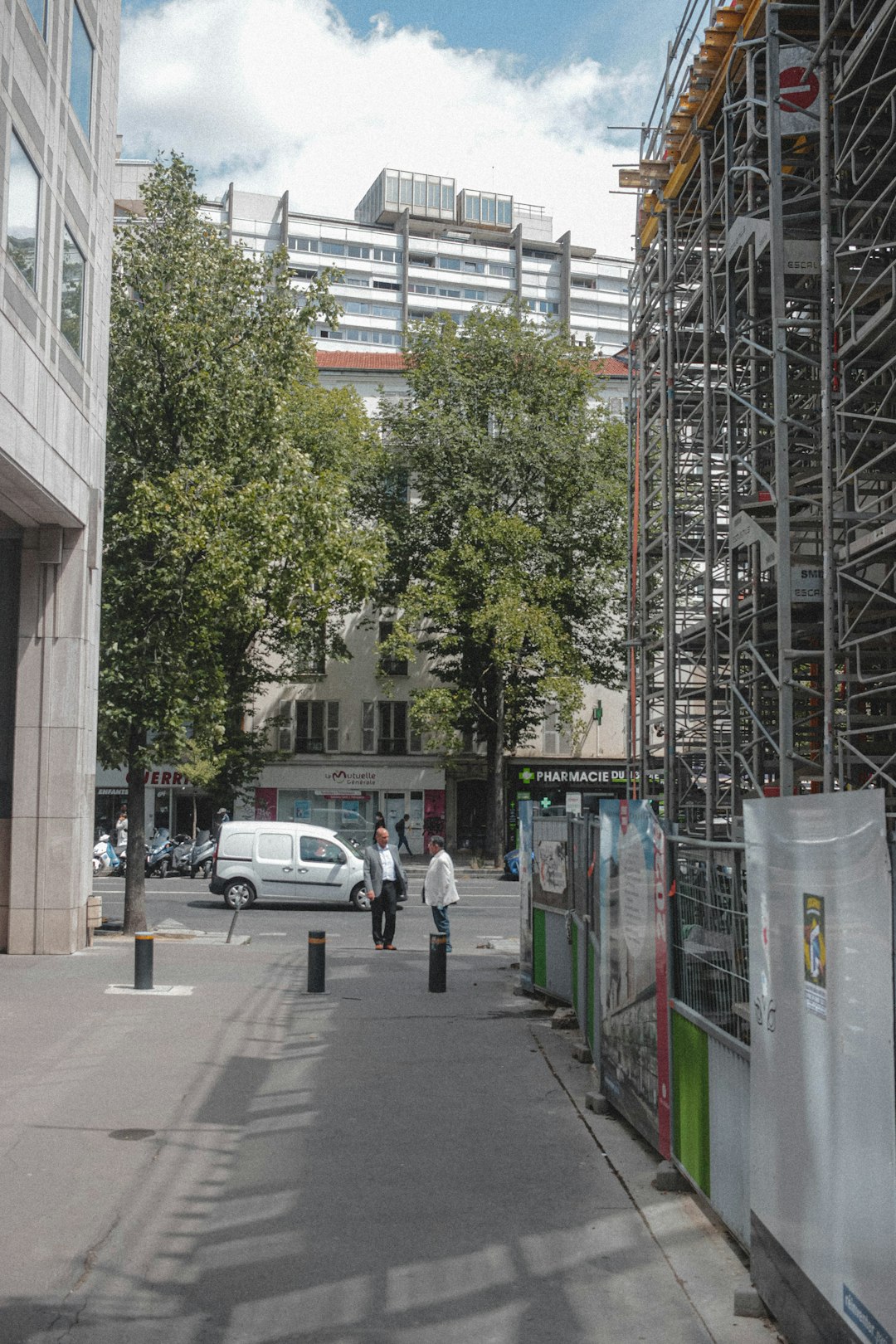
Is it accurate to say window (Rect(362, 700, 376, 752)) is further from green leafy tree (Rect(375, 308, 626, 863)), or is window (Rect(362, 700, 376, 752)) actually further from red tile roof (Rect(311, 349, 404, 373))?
red tile roof (Rect(311, 349, 404, 373))

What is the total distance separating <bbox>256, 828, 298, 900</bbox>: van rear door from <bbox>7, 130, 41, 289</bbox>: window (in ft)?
44.2

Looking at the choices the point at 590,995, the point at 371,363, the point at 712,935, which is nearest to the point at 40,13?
the point at 590,995

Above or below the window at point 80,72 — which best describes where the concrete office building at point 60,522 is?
below

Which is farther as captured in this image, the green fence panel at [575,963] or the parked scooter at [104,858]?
the parked scooter at [104,858]

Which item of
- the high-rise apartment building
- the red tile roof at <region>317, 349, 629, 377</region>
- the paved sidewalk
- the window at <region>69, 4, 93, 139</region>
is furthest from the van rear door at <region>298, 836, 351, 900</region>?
the high-rise apartment building

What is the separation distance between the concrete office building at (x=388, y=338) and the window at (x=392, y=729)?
0.14 ft

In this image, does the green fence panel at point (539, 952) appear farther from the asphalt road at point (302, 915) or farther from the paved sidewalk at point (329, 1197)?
the asphalt road at point (302, 915)

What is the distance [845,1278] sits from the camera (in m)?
3.97

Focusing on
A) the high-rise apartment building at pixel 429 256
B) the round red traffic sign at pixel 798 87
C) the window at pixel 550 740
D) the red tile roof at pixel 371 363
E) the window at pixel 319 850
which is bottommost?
the window at pixel 319 850

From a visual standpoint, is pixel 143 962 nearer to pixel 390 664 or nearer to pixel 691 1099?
pixel 691 1099

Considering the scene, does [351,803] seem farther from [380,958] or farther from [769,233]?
[769,233]

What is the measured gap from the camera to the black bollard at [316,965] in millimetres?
14203

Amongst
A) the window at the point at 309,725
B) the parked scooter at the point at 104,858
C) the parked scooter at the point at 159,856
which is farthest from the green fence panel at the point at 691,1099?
the window at the point at 309,725

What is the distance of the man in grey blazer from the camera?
18109 millimetres
